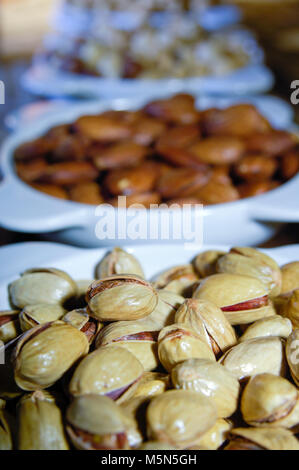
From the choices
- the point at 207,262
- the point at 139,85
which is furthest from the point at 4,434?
the point at 139,85

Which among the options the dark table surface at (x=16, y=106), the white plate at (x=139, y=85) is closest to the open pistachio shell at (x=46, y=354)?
the dark table surface at (x=16, y=106)

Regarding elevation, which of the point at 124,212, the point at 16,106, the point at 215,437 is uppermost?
the point at 16,106

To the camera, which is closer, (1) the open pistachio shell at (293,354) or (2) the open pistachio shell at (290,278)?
(1) the open pistachio shell at (293,354)

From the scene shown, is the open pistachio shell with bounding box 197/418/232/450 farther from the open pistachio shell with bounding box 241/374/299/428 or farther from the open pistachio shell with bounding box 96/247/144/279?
the open pistachio shell with bounding box 96/247/144/279

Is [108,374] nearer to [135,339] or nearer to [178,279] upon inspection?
[135,339]

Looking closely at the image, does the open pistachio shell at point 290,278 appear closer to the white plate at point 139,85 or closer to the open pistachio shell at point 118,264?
the open pistachio shell at point 118,264

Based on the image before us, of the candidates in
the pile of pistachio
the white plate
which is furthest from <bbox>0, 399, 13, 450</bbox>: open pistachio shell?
the white plate
